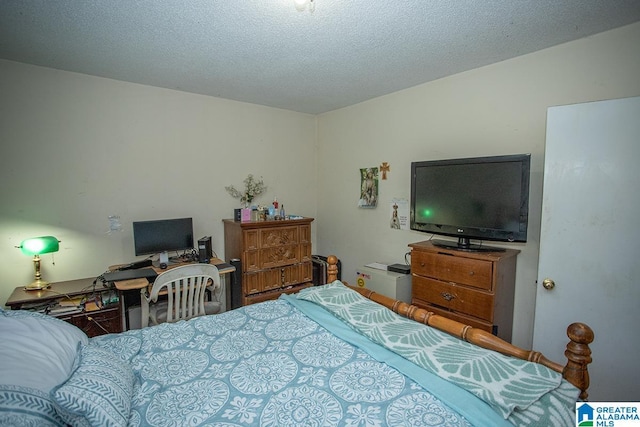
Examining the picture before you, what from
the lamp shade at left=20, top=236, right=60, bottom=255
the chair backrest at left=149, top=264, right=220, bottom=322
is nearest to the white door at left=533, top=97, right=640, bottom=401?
the chair backrest at left=149, top=264, right=220, bottom=322

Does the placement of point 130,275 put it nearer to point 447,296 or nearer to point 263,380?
point 263,380

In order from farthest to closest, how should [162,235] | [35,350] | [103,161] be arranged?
[162,235] < [103,161] < [35,350]

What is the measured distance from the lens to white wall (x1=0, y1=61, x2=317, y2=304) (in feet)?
8.31

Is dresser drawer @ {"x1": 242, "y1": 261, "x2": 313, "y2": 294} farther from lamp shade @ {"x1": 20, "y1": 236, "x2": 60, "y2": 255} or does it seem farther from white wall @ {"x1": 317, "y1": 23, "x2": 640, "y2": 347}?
lamp shade @ {"x1": 20, "y1": 236, "x2": 60, "y2": 255}

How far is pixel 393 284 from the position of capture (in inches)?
109

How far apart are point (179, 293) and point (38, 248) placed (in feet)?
3.86

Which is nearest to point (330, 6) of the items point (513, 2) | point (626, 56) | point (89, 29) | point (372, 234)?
point (513, 2)

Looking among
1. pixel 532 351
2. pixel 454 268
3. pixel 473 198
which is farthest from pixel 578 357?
pixel 473 198

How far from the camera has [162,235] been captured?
9.93 feet

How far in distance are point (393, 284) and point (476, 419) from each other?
1.77m

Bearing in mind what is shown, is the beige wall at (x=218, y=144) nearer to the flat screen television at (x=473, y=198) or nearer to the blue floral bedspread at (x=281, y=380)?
the flat screen television at (x=473, y=198)

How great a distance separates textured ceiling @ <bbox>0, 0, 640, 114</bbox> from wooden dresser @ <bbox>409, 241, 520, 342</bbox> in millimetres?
1476

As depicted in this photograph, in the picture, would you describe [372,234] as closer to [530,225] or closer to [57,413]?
[530,225]

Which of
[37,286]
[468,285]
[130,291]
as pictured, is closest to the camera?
[468,285]
